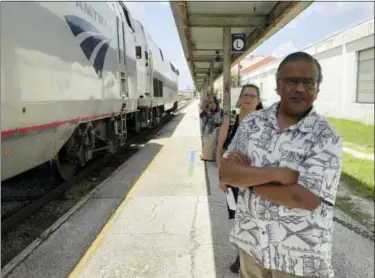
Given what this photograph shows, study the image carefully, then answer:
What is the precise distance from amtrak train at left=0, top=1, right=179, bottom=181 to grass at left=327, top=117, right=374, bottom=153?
8.08 meters

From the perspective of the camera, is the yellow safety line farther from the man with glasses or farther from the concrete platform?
the man with glasses

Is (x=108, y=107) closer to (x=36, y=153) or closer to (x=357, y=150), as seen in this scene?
(x=36, y=153)

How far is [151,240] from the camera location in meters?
4.27

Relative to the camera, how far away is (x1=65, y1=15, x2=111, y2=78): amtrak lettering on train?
5.24 m

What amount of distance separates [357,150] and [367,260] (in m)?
8.80

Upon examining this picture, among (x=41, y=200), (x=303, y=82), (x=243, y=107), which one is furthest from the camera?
(x=41, y=200)

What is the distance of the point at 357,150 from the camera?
39.5 feet

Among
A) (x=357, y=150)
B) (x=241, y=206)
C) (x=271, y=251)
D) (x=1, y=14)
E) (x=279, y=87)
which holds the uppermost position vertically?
(x=1, y=14)

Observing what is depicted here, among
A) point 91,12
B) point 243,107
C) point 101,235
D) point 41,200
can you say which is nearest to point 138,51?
point 91,12

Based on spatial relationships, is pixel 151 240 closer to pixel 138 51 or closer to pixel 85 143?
pixel 85 143

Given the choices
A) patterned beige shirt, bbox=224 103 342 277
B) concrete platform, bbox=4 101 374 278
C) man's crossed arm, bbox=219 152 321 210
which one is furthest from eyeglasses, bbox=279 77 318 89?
concrete platform, bbox=4 101 374 278

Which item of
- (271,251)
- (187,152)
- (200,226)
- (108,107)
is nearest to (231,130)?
(200,226)

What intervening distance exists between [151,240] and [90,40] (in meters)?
3.16

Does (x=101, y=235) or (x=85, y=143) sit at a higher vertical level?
(x=85, y=143)
